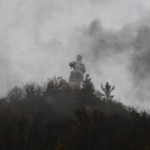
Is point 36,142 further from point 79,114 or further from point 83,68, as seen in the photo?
point 83,68

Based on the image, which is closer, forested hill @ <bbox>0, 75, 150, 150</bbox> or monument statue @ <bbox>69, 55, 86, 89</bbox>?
forested hill @ <bbox>0, 75, 150, 150</bbox>

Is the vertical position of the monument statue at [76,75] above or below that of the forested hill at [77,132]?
above

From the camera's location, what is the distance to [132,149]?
1939cm

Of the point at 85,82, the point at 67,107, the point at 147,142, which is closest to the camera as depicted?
the point at 147,142

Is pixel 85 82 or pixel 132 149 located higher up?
pixel 85 82

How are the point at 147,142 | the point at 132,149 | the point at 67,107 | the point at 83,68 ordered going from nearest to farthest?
1. the point at 132,149
2. the point at 147,142
3. the point at 67,107
4. the point at 83,68

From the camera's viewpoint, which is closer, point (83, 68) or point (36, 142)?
point (36, 142)

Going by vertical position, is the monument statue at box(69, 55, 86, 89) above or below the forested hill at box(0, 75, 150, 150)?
above

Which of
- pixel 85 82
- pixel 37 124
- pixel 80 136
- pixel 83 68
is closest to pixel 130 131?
pixel 80 136

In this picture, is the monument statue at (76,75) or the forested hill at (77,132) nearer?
the forested hill at (77,132)

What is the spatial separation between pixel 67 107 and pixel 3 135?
52.0ft

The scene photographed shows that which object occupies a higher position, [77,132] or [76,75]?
[76,75]

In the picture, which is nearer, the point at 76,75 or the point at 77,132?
the point at 77,132

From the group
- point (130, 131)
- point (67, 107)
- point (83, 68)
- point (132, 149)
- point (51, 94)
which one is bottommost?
point (132, 149)
